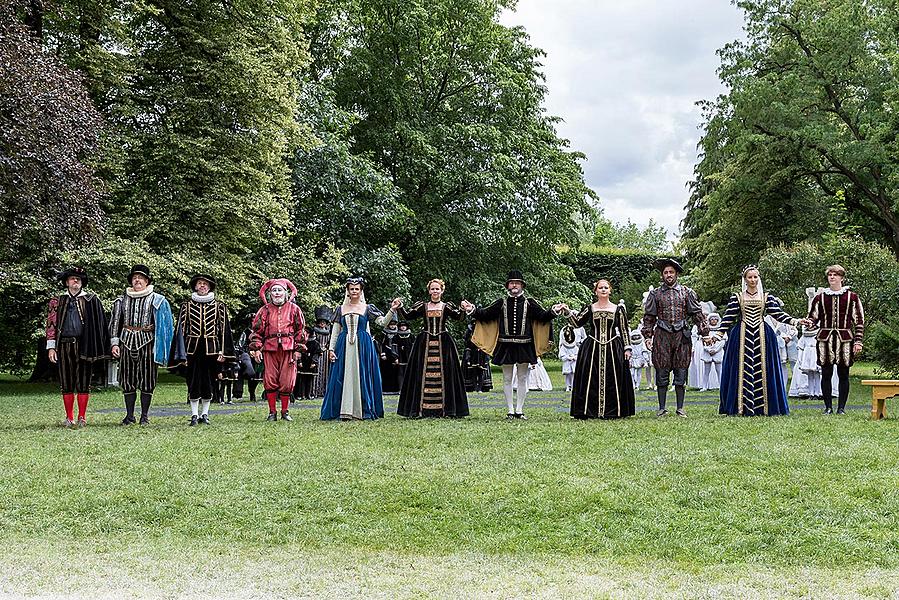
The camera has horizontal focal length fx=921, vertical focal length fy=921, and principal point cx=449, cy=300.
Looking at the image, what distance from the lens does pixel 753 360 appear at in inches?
463

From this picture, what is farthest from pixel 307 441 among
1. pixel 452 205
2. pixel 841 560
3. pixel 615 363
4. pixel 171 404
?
pixel 452 205

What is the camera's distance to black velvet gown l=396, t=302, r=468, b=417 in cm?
1208

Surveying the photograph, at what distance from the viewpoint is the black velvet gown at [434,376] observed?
12078 millimetres

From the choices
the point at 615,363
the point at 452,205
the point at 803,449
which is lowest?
the point at 803,449

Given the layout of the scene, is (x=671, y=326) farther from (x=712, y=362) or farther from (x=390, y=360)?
(x=390, y=360)

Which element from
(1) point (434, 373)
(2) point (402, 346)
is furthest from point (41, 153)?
(1) point (434, 373)

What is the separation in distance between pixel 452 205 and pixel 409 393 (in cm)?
1895

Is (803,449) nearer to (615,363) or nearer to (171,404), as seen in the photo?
(615,363)

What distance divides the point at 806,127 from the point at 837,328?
14023 mm

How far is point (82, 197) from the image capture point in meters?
16.7

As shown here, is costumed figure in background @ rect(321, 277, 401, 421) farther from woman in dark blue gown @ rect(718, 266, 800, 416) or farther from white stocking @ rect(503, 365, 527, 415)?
woman in dark blue gown @ rect(718, 266, 800, 416)

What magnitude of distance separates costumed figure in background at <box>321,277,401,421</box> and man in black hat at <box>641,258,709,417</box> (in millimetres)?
3355

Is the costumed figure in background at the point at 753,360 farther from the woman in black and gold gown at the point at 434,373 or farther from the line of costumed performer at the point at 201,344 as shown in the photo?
the line of costumed performer at the point at 201,344

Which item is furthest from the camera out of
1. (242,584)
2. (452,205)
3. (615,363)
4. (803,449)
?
(452,205)
